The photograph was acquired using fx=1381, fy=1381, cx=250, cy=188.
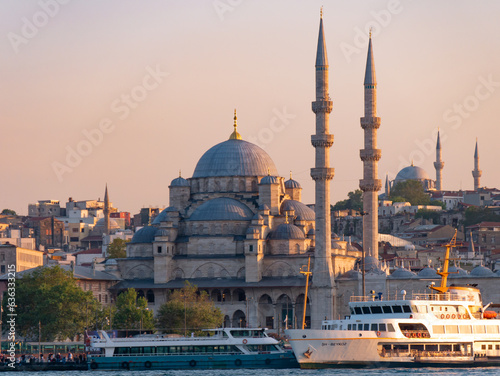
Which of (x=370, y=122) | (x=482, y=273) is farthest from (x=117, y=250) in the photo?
(x=482, y=273)

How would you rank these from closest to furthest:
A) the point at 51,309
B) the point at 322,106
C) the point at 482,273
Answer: the point at 51,309 < the point at 322,106 < the point at 482,273

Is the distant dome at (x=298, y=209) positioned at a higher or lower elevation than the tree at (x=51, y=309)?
higher

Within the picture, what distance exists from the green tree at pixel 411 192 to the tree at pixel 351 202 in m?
6.08

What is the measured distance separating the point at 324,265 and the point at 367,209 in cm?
689

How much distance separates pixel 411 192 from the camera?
6309 inches

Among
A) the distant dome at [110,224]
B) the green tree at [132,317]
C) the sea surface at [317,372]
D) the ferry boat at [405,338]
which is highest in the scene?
the distant dome at [110,224]

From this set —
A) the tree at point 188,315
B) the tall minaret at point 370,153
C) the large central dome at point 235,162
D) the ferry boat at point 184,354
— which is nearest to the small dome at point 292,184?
the large central dome at point 235,162

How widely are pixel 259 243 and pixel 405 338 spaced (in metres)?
28.7

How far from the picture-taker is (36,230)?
14275 cm

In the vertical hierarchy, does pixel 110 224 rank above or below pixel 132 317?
above

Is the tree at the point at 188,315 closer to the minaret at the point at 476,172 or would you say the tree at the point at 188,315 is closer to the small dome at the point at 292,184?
the small dome at the point at 292,184

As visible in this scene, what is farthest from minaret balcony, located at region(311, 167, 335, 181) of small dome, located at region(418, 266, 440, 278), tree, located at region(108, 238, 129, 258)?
tree, located at region(108, 238, 129, 258)

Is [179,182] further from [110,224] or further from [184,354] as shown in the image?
[110,224]

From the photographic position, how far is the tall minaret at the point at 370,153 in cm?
8806
